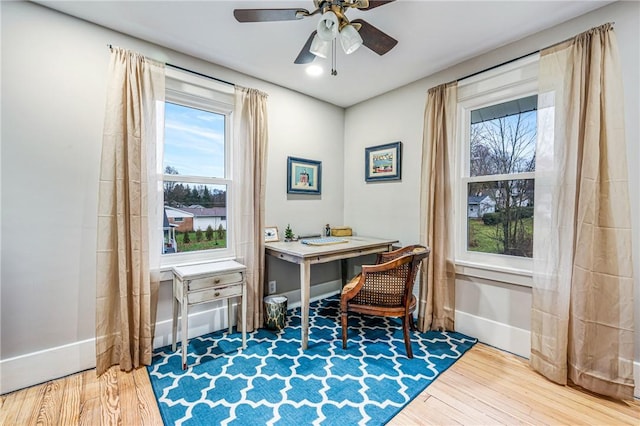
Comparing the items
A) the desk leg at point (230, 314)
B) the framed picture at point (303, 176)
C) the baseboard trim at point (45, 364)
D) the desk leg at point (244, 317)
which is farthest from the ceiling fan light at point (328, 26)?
the baseboard trim at point (45, 364)

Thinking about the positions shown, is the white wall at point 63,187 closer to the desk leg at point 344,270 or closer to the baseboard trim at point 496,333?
the baseboard trim at point 496,333

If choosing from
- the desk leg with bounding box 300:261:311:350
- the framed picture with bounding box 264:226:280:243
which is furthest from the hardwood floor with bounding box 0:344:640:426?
the framed picture with bounding box 264:226:280:243

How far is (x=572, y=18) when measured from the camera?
199 centimetres

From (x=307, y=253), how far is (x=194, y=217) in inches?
45.1

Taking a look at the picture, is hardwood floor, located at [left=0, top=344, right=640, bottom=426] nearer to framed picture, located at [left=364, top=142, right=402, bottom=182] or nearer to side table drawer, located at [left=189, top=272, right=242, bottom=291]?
side table drawer, located at [left=189, top=272, right=242, bottom=291]

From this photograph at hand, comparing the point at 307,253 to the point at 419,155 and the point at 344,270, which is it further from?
the point at 419,155

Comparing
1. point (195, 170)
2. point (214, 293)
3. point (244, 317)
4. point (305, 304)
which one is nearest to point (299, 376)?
point (305, 304)

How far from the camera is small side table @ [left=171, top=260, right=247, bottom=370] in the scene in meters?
2.12

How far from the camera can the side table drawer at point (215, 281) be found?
85.1 inches

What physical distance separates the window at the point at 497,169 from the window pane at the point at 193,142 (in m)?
2.31

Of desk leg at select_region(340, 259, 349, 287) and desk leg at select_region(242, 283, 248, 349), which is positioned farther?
desk leg at select_region(340, 259, 349, 287)

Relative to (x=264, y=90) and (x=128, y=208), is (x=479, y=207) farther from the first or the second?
(x=128, y=208)

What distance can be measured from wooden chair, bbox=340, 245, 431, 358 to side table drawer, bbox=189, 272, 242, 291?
0.91 meters

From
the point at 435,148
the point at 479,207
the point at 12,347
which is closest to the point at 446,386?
the point at 479,207
